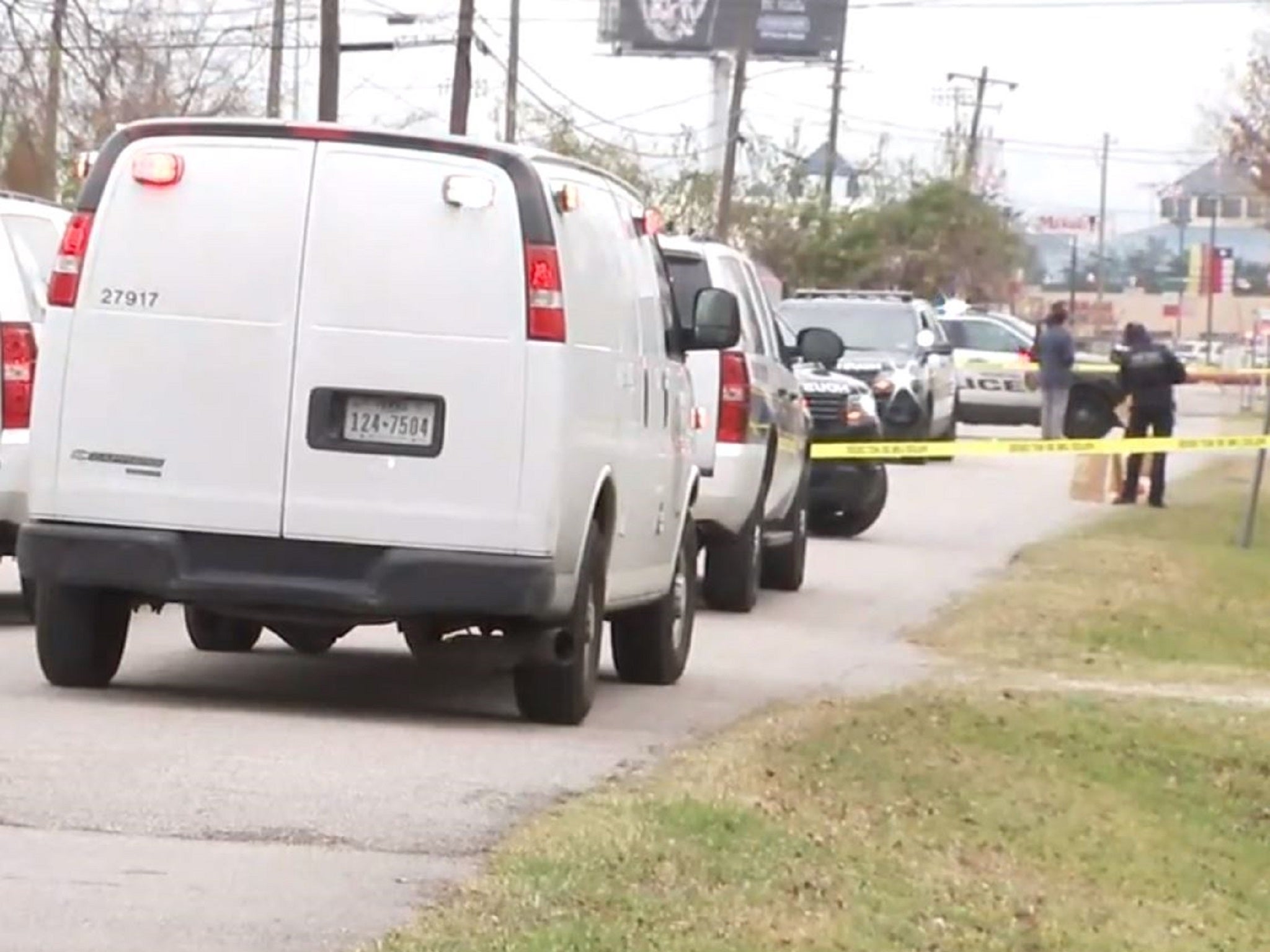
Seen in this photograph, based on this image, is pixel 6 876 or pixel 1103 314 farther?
pixel 1103 314

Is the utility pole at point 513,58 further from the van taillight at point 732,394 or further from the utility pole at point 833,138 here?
the van taillight at point 732,394

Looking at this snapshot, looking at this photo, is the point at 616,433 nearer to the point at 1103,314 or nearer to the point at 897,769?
the point at 897,769

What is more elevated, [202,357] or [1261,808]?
[202,357]

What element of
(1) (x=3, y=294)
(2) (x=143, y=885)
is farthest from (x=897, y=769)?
(1) (x=3, y=294)

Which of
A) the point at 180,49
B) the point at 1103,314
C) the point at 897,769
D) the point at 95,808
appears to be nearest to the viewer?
the point at 95,808

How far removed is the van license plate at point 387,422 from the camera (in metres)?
10.7

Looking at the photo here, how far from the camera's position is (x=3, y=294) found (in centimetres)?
1425

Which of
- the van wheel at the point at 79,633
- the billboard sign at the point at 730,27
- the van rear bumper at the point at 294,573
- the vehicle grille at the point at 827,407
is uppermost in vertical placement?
the billboard sign at the point at 730,27

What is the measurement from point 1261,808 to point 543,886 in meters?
4.06

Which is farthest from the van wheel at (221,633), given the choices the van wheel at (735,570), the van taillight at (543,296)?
the van wheel at (735,570)

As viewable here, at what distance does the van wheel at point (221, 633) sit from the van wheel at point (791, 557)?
5883 mm

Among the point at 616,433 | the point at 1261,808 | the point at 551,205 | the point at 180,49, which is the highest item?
the point at 180,49

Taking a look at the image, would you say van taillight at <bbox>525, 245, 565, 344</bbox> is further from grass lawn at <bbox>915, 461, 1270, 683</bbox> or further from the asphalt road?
grass lawn at <bbox>915, 461, 1270, 683</bbox>

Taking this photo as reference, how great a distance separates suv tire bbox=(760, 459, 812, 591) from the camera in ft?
62.4
